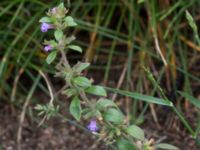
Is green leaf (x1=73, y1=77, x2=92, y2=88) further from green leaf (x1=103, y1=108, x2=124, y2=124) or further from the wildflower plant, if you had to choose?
green leaf (x1=103, y1=108, x2=124, y2=124)

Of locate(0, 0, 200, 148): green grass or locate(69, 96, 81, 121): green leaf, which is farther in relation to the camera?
locate(0, 0, 200, 148): green grass

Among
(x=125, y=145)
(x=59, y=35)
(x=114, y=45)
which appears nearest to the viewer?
(x=59, y=35)

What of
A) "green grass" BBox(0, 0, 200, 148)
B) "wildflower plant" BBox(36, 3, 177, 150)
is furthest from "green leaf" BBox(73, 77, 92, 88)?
"green grass" BBox(0, 0, 200, 148)

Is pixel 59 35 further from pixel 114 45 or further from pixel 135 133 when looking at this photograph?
pixel 114 45

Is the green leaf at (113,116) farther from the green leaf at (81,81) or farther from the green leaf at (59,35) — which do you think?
the green leaf at (59,35)

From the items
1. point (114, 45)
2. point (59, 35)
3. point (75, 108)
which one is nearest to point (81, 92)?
point (75, 108)

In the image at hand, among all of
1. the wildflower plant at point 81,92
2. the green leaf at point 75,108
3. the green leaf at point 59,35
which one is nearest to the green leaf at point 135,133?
the wildflower plant at point 81,92

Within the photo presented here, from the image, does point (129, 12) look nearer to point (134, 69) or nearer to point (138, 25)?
point (138, 25)
